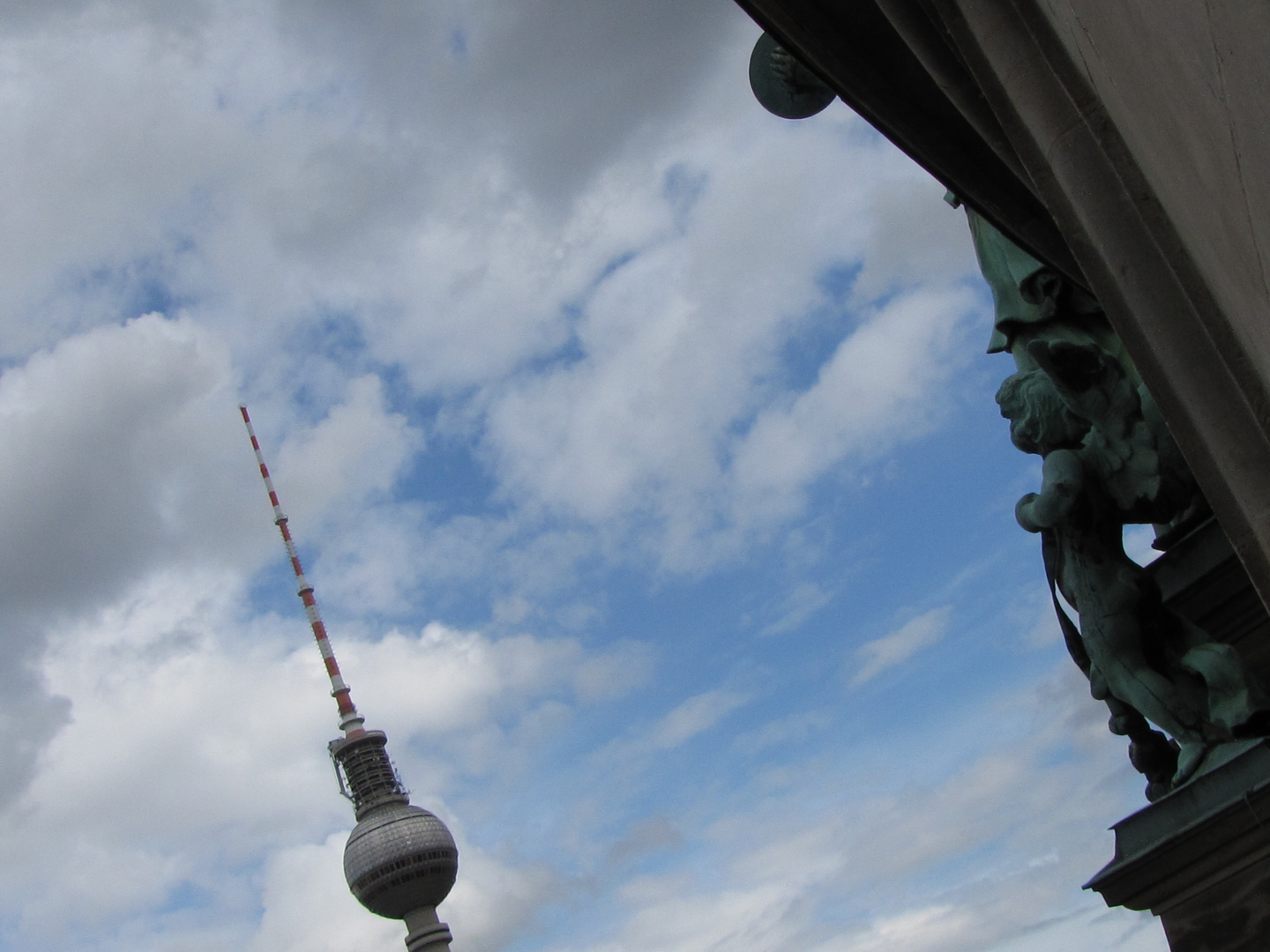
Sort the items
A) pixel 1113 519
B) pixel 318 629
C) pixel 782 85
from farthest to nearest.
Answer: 1. pixel 318 629
2. pixel 782 85
3. pixel 1113 519

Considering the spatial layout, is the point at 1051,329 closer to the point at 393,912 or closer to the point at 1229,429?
the point at 1229,429

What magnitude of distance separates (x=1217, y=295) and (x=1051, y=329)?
4.87 m

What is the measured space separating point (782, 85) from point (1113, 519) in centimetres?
329

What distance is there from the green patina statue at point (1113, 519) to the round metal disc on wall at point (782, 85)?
5.30ft

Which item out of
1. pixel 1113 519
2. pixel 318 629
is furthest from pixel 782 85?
pixel 318 629

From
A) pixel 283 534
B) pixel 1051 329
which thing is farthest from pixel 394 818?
pixel 1051 329

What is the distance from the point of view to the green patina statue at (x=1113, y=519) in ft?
24.3

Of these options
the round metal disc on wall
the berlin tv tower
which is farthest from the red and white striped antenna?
the round metal disc on wall

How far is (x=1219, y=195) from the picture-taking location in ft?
11.1

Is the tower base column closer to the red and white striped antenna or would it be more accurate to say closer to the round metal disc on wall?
the red and white striped antenna

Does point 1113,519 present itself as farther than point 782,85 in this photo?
No

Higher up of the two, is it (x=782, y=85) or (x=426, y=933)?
(x=426, y=933)

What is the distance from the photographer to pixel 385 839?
11294 cm

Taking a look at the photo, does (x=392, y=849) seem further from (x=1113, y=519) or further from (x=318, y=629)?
(x=1113, y=519)
